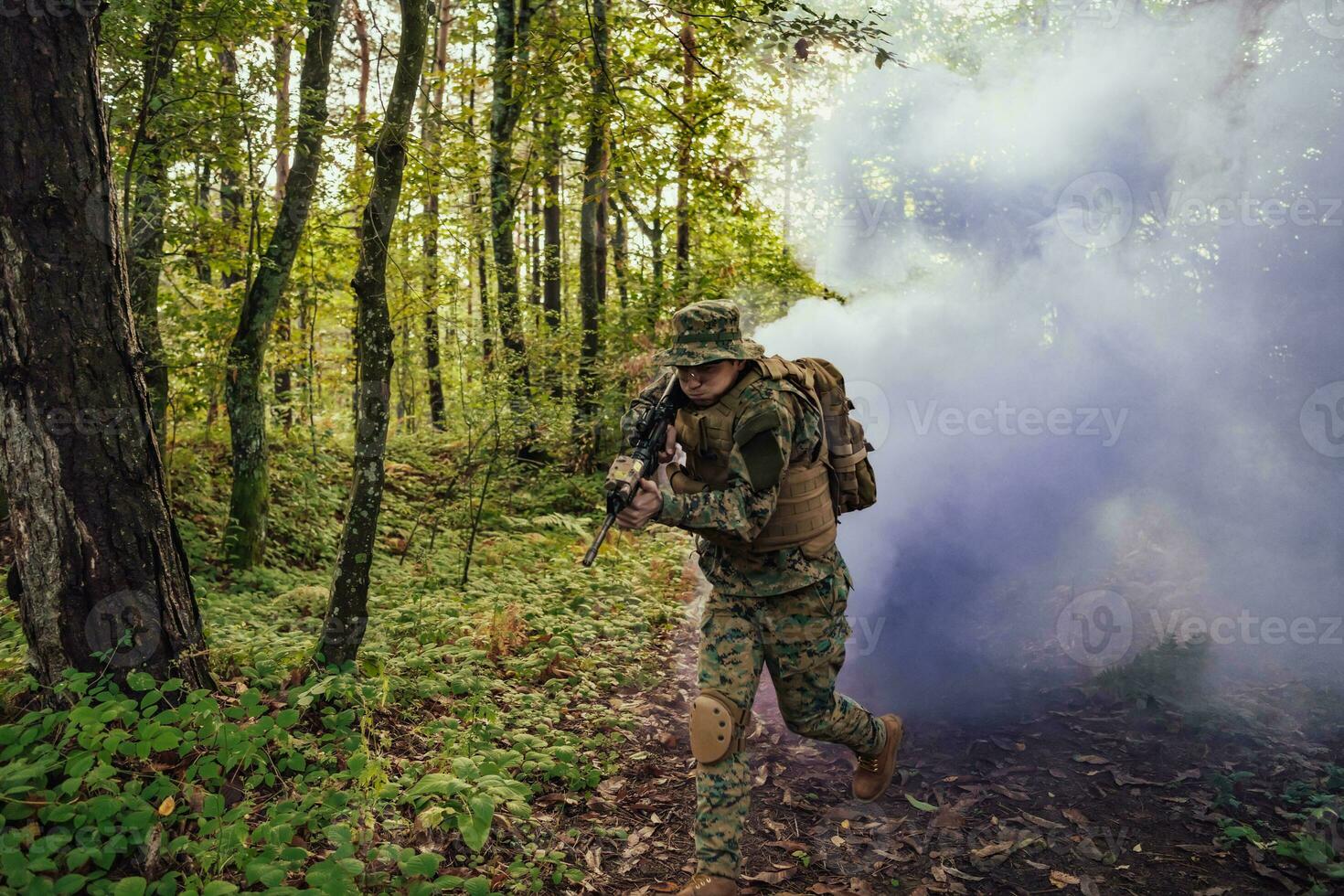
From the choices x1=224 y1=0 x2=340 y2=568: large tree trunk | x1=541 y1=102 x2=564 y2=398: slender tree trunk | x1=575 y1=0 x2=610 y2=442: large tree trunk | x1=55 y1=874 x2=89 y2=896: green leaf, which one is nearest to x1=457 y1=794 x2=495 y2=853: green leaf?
x1=55 y1=874 x2=89 y2=896: green leaf

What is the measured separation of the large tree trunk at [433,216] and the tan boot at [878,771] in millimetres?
4292

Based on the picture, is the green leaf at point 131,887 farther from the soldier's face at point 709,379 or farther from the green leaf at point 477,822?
the soldier's face at point 709,379

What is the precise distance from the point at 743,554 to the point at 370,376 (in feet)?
8.06

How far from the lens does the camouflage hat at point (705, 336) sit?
11.7 ft

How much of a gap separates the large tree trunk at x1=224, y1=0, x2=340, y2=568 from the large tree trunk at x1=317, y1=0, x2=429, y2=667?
3032 mm

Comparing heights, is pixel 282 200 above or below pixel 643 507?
above


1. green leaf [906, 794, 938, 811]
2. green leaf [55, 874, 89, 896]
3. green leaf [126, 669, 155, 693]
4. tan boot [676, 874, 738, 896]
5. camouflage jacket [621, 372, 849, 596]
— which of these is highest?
camouflage jacket [621, 372, 849, 596]

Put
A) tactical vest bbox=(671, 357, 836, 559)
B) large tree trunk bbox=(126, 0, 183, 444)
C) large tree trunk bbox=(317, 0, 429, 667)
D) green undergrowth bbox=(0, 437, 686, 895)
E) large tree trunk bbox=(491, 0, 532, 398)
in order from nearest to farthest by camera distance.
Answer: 1. green undergrowth bbox=(0, 437, 686, 895)
2. tactical vest bbox=(671, 357, 836, 559)
3. large tree trunk bbox=(317, 0, 429, 667)
4. large tree trunk bbox=(126, 0, 183, 444)
5. large tree trunk bbox=(491, 0, 532, 398)

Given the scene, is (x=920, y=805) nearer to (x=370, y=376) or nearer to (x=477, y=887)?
(x=477, y=887)

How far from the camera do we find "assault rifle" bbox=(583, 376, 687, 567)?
129 inches

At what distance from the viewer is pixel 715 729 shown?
349 centimetres

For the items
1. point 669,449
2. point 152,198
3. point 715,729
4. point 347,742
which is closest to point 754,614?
point 715,729

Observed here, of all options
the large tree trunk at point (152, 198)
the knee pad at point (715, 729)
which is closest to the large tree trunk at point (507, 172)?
the large tree trunk at point (152, 198)

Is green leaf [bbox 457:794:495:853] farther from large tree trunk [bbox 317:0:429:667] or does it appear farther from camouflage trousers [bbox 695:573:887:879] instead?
large tree trunk [bbox 317:0:429:667]
